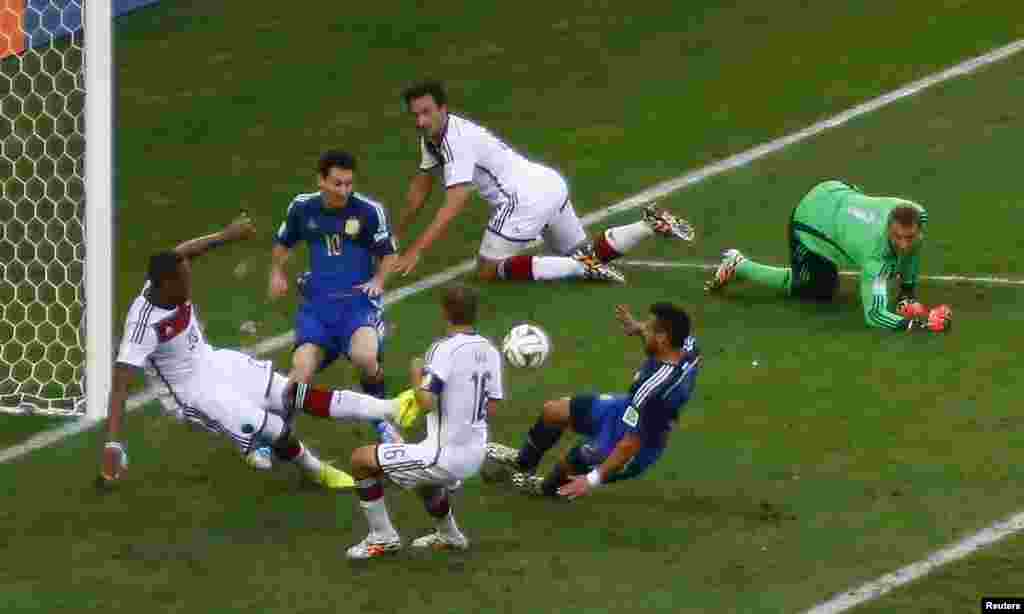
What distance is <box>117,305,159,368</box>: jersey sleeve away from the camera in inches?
440

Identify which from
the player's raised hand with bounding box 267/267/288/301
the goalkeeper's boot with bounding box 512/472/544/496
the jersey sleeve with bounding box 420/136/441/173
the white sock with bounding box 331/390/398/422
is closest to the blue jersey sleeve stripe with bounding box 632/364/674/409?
the goalkeeper's boot with bounding box 512/472/544/496

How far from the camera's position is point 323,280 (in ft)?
41.0

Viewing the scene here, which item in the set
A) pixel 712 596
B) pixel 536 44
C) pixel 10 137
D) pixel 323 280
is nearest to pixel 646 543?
pixel 712 596

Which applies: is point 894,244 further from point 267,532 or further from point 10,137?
point 10,137

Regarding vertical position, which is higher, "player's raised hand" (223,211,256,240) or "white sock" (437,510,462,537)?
A: "player's raised hand" (223,211,256,240)

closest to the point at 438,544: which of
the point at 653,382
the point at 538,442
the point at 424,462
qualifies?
the point at 424,462

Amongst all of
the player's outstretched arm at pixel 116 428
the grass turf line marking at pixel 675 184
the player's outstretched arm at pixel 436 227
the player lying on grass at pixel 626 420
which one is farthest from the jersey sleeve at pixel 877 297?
the player's outstretched arm at pixel 116 428

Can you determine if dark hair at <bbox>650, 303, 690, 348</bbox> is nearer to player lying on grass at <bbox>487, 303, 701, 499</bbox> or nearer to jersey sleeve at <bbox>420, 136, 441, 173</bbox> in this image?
player lying on grass at <bbox>487, 303, 701, 499</bbox>

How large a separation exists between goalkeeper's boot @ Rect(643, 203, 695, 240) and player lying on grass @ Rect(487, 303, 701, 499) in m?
3.72

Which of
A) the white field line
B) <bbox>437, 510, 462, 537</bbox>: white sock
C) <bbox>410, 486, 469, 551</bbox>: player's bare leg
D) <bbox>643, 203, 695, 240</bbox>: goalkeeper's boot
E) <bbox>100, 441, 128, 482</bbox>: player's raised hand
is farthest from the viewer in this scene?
<bbox>643, 203, 695, 240</bbox>: goalkeeper's boot

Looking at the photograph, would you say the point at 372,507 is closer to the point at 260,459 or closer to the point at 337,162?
the point at 260,459

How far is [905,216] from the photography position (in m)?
13.2

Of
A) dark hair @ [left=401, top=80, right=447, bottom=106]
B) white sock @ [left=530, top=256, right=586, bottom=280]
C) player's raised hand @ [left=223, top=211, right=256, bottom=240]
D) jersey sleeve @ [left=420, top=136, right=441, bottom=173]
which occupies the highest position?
dark hair @ [left=401, top=80, right=447, bottom=106]

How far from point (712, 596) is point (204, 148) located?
9.70m
